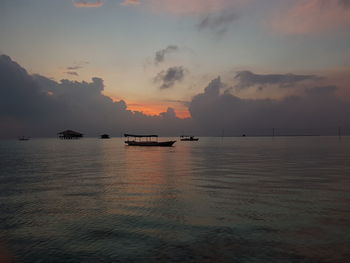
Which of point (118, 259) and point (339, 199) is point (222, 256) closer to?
point (118, 259)

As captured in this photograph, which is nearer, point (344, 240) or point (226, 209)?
point (344, 240)

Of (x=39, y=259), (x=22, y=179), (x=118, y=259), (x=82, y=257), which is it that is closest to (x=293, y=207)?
(x=118, y=259)

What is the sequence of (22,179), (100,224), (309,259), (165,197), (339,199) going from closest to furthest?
(309,259) < (100,224) < (339,199) < (165,197) < (22,179)

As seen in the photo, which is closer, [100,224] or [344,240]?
[344,240]

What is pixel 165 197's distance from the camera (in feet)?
66.7

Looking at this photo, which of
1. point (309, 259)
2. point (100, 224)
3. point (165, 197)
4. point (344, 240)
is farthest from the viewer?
point (165, 197)

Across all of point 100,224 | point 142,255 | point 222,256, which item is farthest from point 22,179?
point 222,256

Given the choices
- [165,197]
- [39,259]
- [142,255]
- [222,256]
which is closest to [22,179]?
[165,197]

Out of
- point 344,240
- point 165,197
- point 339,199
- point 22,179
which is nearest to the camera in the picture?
point 344,240

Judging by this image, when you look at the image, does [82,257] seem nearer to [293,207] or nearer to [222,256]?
[222,256]

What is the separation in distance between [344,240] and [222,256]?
552 centimetres

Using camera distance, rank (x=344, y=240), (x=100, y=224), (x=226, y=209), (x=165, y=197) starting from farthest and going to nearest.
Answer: (x=165, y=197), (x=226, y=209), (x=100, y=224), (x=344, y=240)

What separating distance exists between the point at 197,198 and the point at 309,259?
417 inches

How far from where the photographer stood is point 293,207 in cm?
1686
